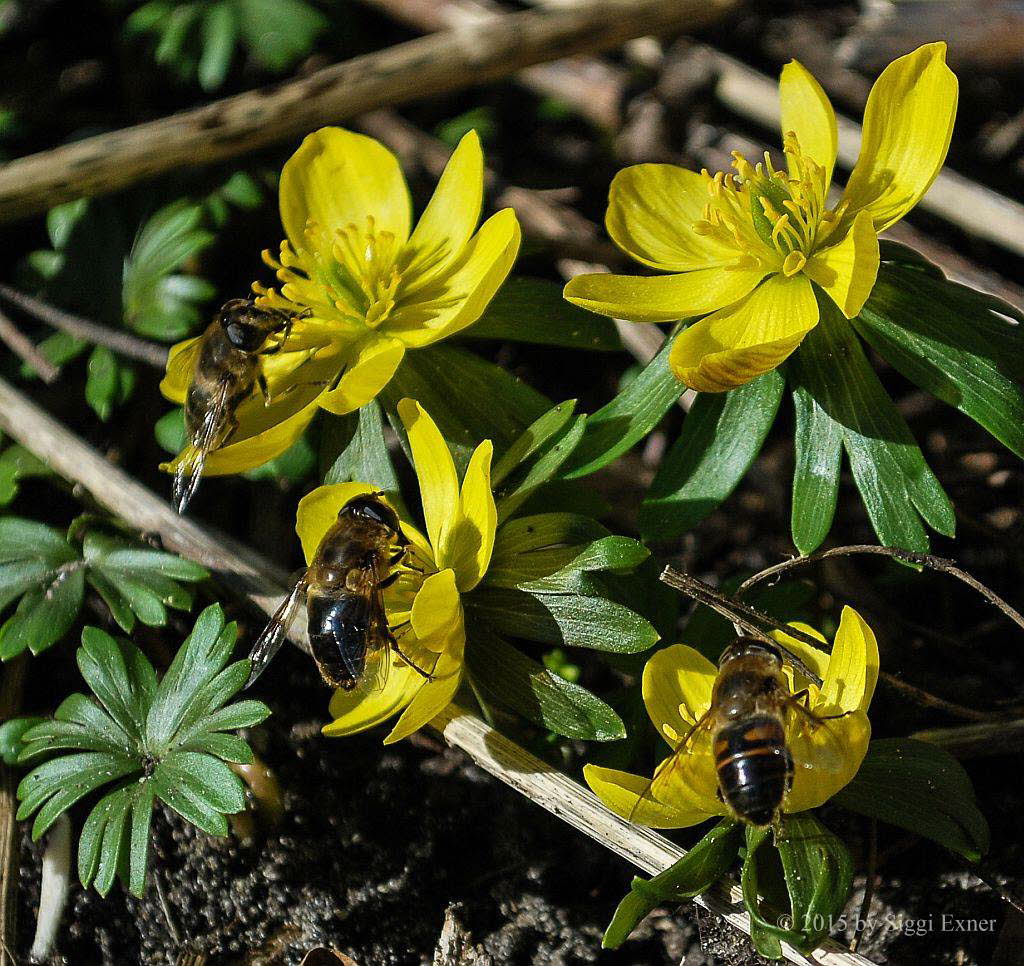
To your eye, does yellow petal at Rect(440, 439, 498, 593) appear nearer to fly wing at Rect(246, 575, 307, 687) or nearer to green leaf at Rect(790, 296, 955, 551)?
fly wing at Rect(246, 575, 307, 687)

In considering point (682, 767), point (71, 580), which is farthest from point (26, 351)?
point (682, 767)

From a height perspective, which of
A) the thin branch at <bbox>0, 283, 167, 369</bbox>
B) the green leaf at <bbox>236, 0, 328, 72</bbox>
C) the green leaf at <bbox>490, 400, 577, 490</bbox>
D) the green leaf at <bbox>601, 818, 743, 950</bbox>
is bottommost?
the green leaf at <bbox>601, 818, 743, 950</bbox>

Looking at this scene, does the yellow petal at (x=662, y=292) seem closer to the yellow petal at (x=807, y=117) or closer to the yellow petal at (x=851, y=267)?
the yellow petal at (x=851, y=267)

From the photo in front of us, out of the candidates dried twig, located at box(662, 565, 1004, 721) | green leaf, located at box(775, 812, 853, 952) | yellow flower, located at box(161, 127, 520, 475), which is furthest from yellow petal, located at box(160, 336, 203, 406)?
green leaf, located at box(775, 812, 853, 952)

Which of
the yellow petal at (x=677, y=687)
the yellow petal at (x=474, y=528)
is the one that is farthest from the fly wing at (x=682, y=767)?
the yellow petal at (x=474, y=528)

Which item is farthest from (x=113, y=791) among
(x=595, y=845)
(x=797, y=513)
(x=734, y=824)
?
(x=797, y=513)
